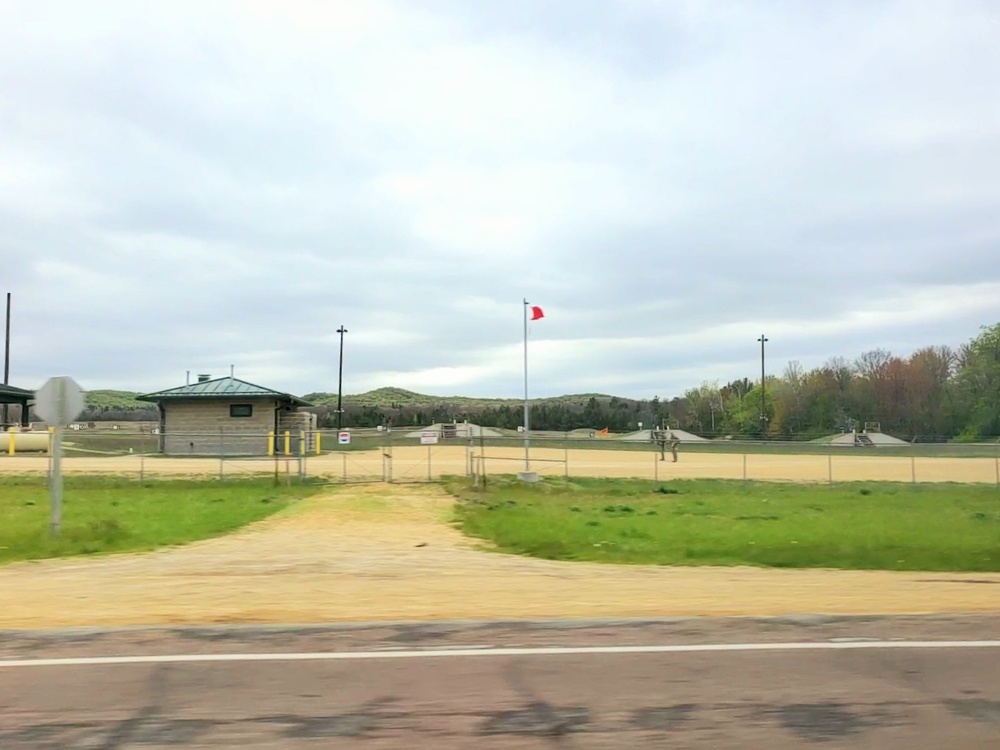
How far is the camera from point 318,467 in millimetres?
40281

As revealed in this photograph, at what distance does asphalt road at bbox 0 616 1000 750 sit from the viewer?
16.3 feet

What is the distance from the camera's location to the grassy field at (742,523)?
566 inches

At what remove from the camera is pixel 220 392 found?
49.5 metres

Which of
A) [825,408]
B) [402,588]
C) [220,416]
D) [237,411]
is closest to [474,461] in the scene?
[237,411]

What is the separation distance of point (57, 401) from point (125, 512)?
7.20 meters

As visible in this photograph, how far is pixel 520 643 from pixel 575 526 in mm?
11508

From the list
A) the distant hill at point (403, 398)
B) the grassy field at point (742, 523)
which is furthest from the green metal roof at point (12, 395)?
the distant hill at point (403, 398)

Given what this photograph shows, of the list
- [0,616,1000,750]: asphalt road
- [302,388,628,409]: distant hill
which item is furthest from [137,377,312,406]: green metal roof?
[302,388,628,409]: distant hill

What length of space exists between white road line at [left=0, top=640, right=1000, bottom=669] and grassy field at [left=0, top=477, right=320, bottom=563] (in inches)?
340

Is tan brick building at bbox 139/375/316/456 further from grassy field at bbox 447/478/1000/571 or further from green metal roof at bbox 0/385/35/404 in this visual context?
grassy field at bbox 447/478/1000/571

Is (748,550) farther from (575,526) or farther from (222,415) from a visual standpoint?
(222,415)

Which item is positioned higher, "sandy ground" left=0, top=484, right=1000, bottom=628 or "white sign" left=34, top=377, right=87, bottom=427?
"white sign" left=34, top=377, right=87, bottom=427

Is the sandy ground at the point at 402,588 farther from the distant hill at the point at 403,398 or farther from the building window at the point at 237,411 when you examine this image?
the distant hill at the point at 403,398

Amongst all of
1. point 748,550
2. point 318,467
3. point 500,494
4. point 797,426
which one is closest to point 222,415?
point 318,467
